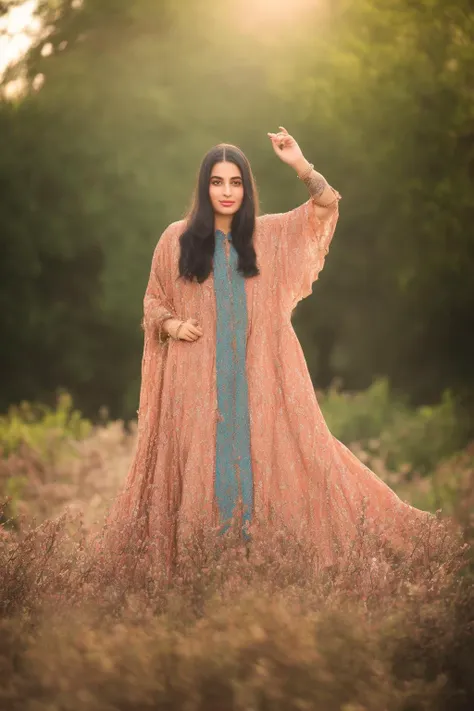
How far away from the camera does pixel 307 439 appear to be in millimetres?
4855

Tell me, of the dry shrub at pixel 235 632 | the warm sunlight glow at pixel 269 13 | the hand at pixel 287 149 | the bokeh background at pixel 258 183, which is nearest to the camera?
the dry shrub at pixel 235 632

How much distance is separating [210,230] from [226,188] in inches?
7.7

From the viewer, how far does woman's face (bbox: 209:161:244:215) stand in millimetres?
4820

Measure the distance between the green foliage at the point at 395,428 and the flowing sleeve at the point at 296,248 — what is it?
11.6 feet

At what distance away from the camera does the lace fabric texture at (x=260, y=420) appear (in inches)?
188

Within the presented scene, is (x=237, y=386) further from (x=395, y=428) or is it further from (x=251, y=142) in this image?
(x=251, y=142)

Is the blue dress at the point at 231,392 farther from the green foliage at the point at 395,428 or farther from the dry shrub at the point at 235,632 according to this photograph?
the green foliage at the point at 395,428

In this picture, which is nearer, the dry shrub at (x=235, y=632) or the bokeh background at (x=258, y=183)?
the dry shrub at (x=235, y=632)

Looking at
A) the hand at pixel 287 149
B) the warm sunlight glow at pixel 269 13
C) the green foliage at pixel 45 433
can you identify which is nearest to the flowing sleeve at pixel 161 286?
the hand at pixel 287 149

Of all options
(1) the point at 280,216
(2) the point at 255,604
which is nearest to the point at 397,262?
(1) the point at 280,216

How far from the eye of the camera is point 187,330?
4773 mm

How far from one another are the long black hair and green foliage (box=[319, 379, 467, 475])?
3744 millimetres

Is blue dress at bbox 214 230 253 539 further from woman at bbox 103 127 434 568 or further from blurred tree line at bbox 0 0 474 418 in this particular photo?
blurred tree line at bbox 0 0 474 418

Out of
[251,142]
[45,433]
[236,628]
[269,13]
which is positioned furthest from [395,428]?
[236,628]
